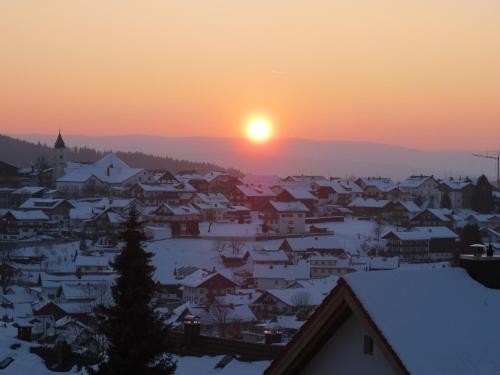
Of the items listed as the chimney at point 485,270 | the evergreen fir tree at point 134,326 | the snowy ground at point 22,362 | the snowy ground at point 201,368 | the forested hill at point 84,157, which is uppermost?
the chimney at point 485,270

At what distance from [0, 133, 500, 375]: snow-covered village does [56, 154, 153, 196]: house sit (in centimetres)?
15

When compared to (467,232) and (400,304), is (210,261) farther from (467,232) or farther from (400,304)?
(400,304)

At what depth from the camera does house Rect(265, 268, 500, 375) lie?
7.72ft

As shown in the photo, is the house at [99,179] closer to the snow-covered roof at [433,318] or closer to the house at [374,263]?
the house at [374,263]

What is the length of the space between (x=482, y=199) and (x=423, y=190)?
8.66m

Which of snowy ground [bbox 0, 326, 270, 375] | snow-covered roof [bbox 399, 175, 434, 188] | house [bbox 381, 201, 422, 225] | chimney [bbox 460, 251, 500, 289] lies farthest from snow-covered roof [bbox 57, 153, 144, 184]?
chimney [bbox 460, 251, 500, 289]

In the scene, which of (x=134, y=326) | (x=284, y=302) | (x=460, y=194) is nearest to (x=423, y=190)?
(x=460, y=194)

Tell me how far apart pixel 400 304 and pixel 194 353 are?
6974 millimetres

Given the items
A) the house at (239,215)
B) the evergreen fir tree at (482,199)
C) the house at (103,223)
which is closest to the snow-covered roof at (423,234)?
the house at (239,215)

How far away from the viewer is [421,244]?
45.2 metres

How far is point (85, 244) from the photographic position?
43281mm

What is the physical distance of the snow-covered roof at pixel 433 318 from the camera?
92.0 inches

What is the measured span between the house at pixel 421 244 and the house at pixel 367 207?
12.5 meters

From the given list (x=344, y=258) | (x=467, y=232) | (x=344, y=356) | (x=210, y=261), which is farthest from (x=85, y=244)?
(x=344, y=356)
